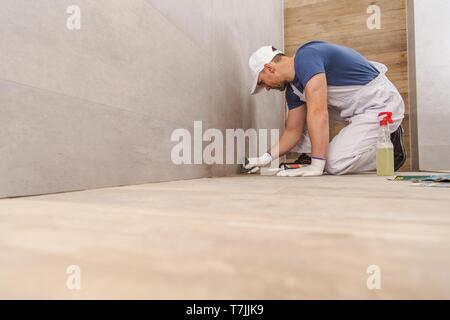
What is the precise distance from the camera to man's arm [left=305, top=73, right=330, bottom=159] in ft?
4.39

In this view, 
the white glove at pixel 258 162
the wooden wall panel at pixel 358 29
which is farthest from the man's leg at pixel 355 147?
the wooden wall panel at pixel 358 29

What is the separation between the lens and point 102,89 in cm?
80

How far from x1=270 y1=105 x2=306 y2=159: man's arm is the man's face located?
7.0 inches

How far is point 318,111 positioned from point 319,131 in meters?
0.09

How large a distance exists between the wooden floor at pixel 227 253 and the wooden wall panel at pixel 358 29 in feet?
6.81

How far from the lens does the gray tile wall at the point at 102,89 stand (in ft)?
1.96

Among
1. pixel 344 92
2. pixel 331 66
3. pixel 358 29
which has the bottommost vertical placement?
pixel 344 92

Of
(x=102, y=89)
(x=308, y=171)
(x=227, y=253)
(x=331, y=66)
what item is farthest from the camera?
(x=331, y=66)

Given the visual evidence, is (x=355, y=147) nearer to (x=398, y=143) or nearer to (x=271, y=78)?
(x=398, y=143)

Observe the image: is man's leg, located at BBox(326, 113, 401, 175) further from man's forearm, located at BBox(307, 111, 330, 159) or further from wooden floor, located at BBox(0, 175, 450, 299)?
wooden floor, located at BBox(0, 175, 450, 299)

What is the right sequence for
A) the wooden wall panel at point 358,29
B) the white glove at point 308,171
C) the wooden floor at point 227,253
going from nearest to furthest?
the wooden floor at point 227,253 < the white glove at point 308,171 < the wooden wall panel at point 358,29

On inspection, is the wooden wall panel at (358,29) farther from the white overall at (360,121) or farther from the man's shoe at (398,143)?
the white overall at (360,121)

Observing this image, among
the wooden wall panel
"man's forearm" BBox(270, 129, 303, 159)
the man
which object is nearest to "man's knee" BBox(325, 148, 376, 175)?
the man

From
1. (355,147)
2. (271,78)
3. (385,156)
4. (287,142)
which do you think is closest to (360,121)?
(355,147)
